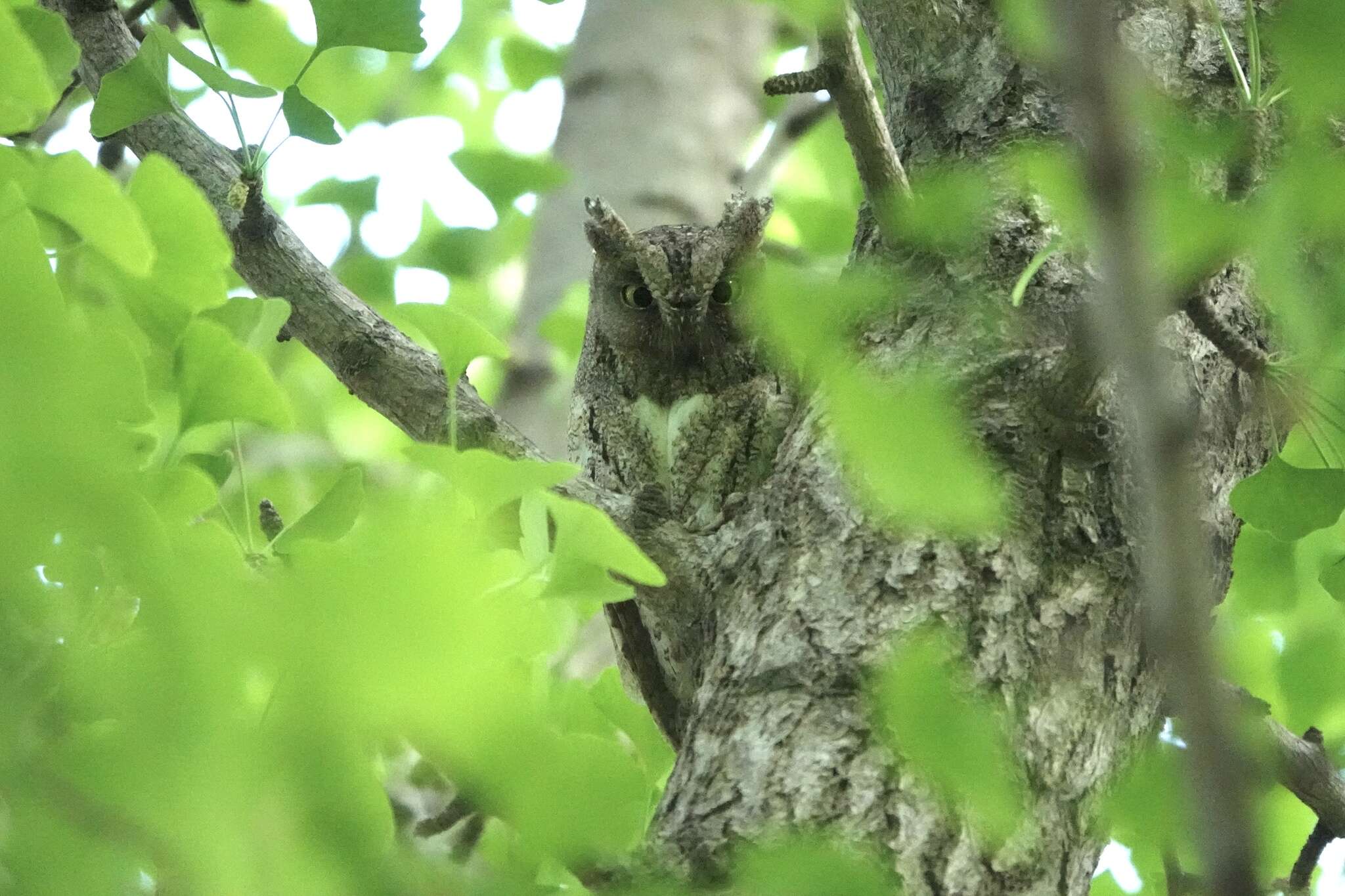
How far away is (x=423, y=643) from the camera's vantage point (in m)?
0.32

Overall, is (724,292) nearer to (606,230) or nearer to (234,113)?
(606,230)

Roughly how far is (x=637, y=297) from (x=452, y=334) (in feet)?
3.27

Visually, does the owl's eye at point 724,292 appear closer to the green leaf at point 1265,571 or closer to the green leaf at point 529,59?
the green leaf at point 1265,571

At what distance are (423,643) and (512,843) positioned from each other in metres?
0.23

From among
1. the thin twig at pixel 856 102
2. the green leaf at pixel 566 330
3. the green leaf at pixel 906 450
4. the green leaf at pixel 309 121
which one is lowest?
the green leaf at pixel 566 330

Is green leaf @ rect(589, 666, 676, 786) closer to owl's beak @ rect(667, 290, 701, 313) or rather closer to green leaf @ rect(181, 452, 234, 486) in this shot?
green leaf @ rect(181, 452, 234, 486)

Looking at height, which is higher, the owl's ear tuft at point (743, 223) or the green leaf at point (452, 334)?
the owl's ear tuft at point (743, 223)

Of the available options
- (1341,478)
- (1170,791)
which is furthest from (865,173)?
(1170,791)

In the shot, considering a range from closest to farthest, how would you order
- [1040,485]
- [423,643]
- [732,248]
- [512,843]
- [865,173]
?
1. [423,643]
2. [512,843]
3. [1040,485]
4. [865,173]
5. [732,248]

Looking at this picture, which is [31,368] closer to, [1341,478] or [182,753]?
[182,753]

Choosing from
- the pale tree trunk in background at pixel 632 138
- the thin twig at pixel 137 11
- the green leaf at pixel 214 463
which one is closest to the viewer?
the green leaf at pixel 214 463

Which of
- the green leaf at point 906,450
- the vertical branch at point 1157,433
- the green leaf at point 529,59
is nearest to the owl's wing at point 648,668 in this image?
the green leaf at point 906,450

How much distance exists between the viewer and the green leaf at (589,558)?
646 millimetres

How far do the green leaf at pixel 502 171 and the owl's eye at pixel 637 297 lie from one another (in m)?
0.32
